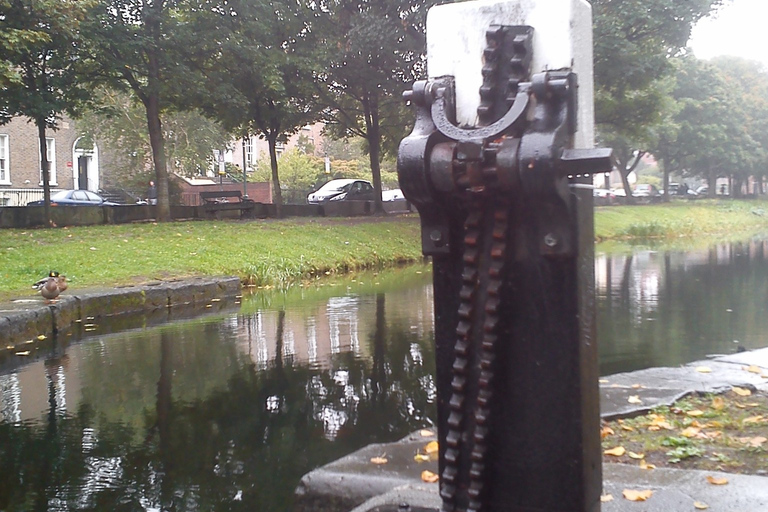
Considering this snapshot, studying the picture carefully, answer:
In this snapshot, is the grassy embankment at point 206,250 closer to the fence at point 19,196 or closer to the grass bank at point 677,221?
the grass bank at point 677,221

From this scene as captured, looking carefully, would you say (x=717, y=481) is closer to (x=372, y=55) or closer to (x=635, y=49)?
(x=635, y=49)

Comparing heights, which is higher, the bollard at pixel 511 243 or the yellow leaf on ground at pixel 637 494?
the bollard at pixel 511 243

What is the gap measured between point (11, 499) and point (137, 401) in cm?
223

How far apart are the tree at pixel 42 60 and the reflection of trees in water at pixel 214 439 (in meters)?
10.9

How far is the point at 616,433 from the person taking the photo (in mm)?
4902

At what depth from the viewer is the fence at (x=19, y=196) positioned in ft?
125

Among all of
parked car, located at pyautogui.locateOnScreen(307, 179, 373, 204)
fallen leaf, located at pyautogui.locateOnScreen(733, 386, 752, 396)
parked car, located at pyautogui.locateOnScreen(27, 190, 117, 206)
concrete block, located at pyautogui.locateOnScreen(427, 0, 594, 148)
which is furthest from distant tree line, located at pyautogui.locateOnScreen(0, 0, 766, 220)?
concrete block, located at pyautogui.locateOnScreen(427, 0, 594, 148)

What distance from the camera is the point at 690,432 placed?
477 centimetres

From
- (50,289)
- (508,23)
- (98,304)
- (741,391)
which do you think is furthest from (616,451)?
(98,304)

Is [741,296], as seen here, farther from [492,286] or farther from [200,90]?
[200,90]

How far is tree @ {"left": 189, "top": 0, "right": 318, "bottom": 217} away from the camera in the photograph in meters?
23.2

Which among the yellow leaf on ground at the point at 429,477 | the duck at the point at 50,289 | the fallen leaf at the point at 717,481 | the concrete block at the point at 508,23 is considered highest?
the concrete block at the point at 508,23

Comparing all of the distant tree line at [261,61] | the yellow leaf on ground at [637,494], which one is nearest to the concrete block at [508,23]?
the yellow leaf on ground at [637,494]

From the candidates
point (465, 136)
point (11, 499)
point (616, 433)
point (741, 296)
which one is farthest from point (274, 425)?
point (741, 296)
